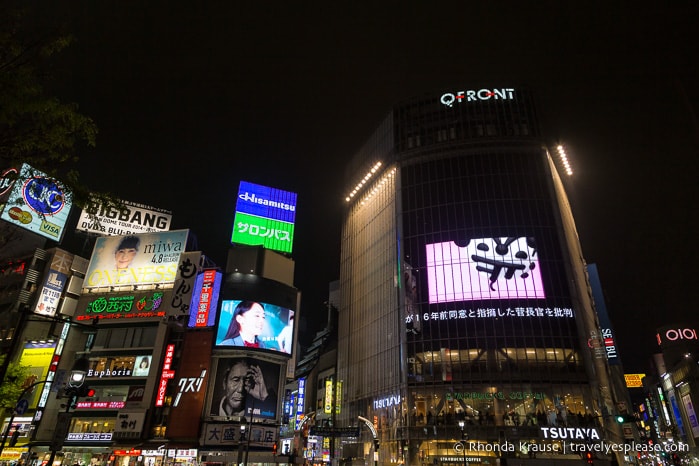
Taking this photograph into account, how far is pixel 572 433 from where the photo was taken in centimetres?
4347

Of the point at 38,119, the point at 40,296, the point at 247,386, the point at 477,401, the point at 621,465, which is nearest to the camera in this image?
the point at 38,119

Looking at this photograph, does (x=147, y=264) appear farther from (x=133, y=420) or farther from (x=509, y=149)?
(x=509, y=149)

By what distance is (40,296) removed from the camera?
5625 cm

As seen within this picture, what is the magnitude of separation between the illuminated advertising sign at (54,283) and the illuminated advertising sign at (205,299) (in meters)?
18.3

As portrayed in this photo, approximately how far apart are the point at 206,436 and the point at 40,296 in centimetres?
2933

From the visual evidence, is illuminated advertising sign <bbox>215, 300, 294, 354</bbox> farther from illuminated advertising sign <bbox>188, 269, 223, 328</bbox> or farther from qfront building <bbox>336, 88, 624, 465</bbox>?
qfront building <bbox>336, 88, 624, 465</bbox>

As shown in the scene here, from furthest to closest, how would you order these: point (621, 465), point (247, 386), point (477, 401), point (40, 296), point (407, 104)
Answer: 1. point (407, 104)
2. point (40, 296)
3. point (247, 386)
4. point (477, 401)
5. point (621, 465)

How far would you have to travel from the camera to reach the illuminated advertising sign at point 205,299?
54625 mm

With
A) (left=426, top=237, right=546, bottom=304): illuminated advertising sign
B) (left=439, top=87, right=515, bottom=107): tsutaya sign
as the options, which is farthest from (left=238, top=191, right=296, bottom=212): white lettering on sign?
(left=439, top=87, right=515, bottom=107): tsutaya sign

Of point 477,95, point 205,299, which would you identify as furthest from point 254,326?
point 477,95

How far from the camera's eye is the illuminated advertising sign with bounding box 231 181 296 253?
6284 centimetres

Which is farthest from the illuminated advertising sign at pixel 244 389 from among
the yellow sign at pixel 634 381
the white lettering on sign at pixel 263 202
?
the yellow sign at pixel 634 381

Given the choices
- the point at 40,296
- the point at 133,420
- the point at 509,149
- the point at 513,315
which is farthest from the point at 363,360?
the point at 40,296

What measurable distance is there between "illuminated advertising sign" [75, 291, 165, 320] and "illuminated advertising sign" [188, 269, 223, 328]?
13.2ft
